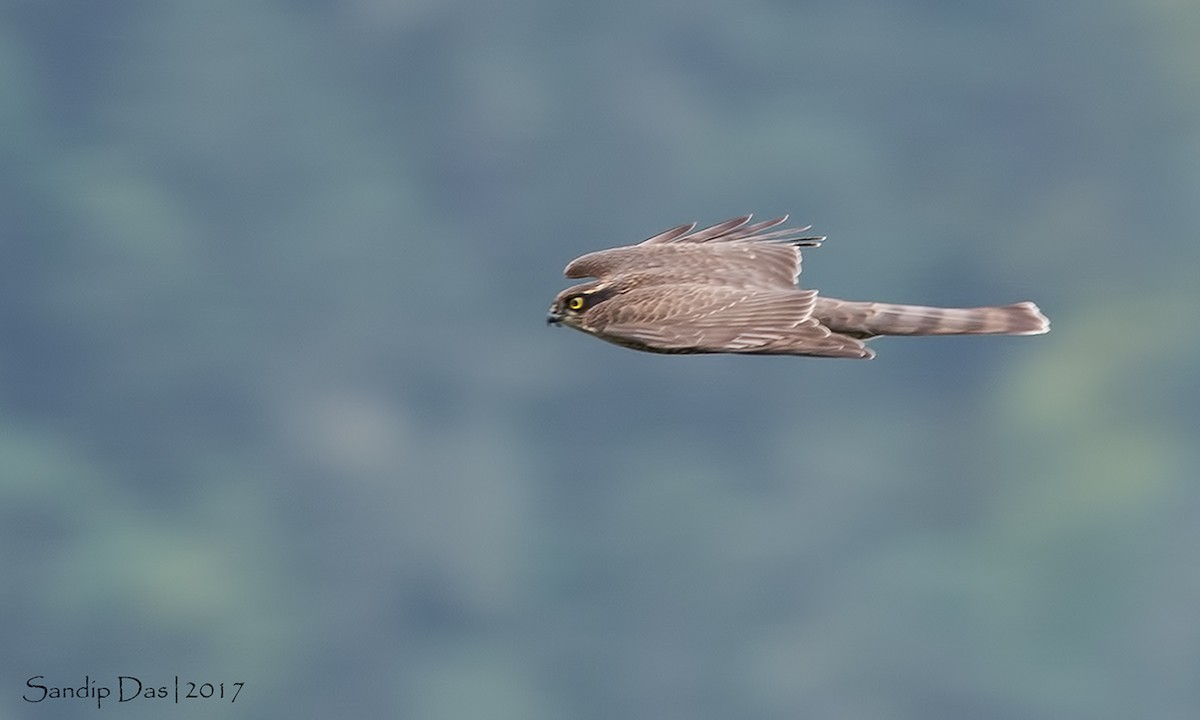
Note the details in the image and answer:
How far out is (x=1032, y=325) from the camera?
19219 mm

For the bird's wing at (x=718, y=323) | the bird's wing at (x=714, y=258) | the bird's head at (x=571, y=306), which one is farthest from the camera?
the bird's wing at (x=714, y=258)

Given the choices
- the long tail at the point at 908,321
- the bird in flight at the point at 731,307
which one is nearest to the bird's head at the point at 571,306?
the bird in flight at the point at 731,307

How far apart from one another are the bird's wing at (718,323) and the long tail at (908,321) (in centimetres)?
89

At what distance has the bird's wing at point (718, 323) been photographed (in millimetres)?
17078

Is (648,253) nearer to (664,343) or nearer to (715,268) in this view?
(715,268)

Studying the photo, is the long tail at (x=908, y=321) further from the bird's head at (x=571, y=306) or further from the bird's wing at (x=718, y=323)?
the bird's head at (x=571, y=306)

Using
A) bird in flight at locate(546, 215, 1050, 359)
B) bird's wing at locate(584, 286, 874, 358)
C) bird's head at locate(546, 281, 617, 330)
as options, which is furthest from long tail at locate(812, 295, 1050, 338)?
bird's head at locate(546, 281, 617, 330)

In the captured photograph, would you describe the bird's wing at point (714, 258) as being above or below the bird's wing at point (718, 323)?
above

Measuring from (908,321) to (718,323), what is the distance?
2382 mm

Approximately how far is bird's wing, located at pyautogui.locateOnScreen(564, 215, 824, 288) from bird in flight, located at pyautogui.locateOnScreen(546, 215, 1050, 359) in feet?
0.04

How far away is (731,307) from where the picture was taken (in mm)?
17906

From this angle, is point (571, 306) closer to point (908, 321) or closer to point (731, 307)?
point (731, 307)

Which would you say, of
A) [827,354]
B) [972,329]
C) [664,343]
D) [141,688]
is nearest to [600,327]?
[664,343]

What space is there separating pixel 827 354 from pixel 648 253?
4569mm
